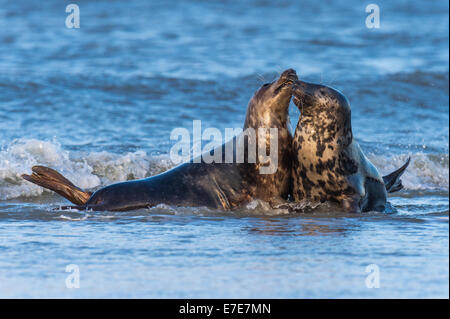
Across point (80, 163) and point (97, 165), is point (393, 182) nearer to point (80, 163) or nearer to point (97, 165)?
point (97, 165)

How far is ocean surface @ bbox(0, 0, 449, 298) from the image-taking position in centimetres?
521

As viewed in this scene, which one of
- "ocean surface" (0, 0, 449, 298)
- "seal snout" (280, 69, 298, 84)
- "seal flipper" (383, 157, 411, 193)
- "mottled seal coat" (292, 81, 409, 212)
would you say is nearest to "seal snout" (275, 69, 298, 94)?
"seal snout" (280, 69, 298, 84)

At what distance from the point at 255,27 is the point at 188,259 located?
15.9 metres

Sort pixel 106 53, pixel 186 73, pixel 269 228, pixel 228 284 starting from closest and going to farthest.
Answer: pixel 228 284 → pixel 269 228 → pixel 186 73 → pixel 106 53

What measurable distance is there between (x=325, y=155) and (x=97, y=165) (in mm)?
3617

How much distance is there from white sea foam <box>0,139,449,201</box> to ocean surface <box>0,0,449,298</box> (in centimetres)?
3

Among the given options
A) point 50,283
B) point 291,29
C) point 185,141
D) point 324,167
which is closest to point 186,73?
point 185,141

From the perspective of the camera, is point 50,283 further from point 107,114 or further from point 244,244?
point 107,114

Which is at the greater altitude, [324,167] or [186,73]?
[186,73]

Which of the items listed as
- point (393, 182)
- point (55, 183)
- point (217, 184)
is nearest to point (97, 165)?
point (55, 183)

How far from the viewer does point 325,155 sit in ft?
24.2

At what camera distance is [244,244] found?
19.8 ft

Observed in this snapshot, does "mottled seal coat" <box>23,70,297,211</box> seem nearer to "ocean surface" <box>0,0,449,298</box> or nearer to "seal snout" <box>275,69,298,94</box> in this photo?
"seal snout" <box>275,69,298,94</box>

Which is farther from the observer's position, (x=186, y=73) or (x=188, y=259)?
(x=186, y=73)
